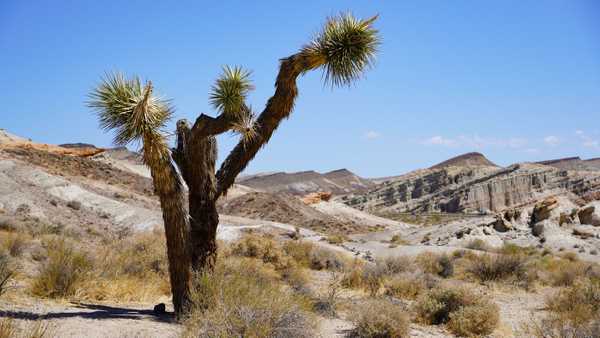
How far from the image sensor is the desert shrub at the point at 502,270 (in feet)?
49.6

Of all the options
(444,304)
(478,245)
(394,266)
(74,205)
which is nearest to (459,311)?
(444,304)

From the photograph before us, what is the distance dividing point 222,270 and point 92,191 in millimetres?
22769

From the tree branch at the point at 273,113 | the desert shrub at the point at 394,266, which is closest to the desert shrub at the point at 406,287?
the desert shrub at the point at 394,266

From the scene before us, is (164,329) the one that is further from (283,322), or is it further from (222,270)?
(283,322)

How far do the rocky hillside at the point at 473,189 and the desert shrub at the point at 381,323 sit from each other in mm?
54858

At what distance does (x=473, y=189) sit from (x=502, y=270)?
2520 inches

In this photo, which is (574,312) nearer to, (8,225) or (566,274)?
(566,274)

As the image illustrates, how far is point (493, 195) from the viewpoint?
243ft

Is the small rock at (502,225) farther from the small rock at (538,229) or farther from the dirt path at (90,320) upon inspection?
the dirt path at (90,320)

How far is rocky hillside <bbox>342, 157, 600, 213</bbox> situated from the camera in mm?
70938

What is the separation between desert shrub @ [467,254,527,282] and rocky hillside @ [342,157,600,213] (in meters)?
46.0

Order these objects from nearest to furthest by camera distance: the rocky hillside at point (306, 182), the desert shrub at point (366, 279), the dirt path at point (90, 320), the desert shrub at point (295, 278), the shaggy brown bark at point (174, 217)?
the dirt path at point (90, 320), the shaggy brown bark at point (174, 217), the desert shrub at point (295, 278), the desert shrub at point (366, 279), the rocky hillside at point (306, 182)

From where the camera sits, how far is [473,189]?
251 ft

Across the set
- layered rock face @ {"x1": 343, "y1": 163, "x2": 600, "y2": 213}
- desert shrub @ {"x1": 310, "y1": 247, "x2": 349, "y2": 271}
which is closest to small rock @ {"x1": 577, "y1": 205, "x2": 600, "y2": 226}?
desert shrub @ {"x1": 310, "y1": 247, "x2": 349, "y2": 271}
